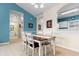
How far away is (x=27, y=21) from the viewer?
6.35 meters

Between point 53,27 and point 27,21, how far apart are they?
2423mm

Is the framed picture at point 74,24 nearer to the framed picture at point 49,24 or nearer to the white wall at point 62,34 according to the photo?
the white wall at point 62,34

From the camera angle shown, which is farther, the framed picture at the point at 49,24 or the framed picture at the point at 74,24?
the framed picture at the point at 49,24

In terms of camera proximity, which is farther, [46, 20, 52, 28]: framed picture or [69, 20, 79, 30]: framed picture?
[46, 20, 52, 28]: framed picture

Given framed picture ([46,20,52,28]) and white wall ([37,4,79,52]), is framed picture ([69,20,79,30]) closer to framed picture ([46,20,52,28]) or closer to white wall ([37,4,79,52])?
white wall ([37,4,79,52])

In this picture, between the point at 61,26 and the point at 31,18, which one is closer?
the point at 61,26

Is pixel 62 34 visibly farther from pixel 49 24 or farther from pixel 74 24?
pixel 49 24

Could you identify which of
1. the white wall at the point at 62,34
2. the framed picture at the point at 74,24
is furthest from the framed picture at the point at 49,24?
the framed picture at the point at 74,24

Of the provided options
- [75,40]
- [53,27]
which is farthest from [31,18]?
[75,40]

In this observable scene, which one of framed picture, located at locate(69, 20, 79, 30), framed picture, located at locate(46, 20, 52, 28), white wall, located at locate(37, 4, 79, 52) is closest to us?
framed picture, located at locate(69, 20, 79, 30)

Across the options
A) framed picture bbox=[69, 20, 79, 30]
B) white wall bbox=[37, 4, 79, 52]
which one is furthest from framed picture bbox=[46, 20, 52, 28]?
framed picture bbox=[69, 20, 79, 30]

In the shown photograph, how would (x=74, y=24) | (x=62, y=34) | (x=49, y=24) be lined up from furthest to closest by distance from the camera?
1. (x=49, y=24)
2. (x=62, y=34)
3. (x=74, y=24)

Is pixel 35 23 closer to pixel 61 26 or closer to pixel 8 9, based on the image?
pixel 8 9

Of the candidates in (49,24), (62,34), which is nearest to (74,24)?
(62,34)
